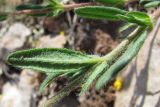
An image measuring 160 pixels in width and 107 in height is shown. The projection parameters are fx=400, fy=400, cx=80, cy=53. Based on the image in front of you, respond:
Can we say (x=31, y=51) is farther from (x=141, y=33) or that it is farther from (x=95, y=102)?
(x=95, y=102)

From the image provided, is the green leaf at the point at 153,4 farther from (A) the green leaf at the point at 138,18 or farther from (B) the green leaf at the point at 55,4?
(B) the green leaf at the point at 55,4

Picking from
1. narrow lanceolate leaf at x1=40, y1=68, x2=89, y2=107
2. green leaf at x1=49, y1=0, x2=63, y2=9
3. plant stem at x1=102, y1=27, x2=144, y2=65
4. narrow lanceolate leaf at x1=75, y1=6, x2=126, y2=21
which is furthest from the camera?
green leaf at x1=49, y1=0, x2=63, y2=9

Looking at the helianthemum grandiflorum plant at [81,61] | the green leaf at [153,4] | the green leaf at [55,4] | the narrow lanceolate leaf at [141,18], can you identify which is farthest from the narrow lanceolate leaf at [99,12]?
the green leaf at [55,4]

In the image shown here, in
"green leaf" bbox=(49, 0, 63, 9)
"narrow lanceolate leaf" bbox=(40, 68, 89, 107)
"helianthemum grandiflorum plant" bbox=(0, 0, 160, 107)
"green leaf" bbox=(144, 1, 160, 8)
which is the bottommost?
"narrow lanceolate leaf" bbox=(40, 68, 89, 107)

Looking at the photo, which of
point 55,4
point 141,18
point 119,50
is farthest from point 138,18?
point 55,4

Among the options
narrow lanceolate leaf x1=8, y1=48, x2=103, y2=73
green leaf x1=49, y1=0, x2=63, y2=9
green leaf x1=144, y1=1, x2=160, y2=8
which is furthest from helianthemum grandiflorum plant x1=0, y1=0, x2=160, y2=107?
green leaf x1=49, y1=0, x2=63, y2=9

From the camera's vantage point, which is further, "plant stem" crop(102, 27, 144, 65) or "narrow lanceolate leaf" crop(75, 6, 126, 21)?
"narrow lanceolate leaf" crop(75, 6, 126, 21)

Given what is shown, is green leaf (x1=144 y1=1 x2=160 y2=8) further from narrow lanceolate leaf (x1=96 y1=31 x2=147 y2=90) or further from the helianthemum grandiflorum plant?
narrow lanceolate leaf (x1=96 y1=31 x2=147 y2=90)
